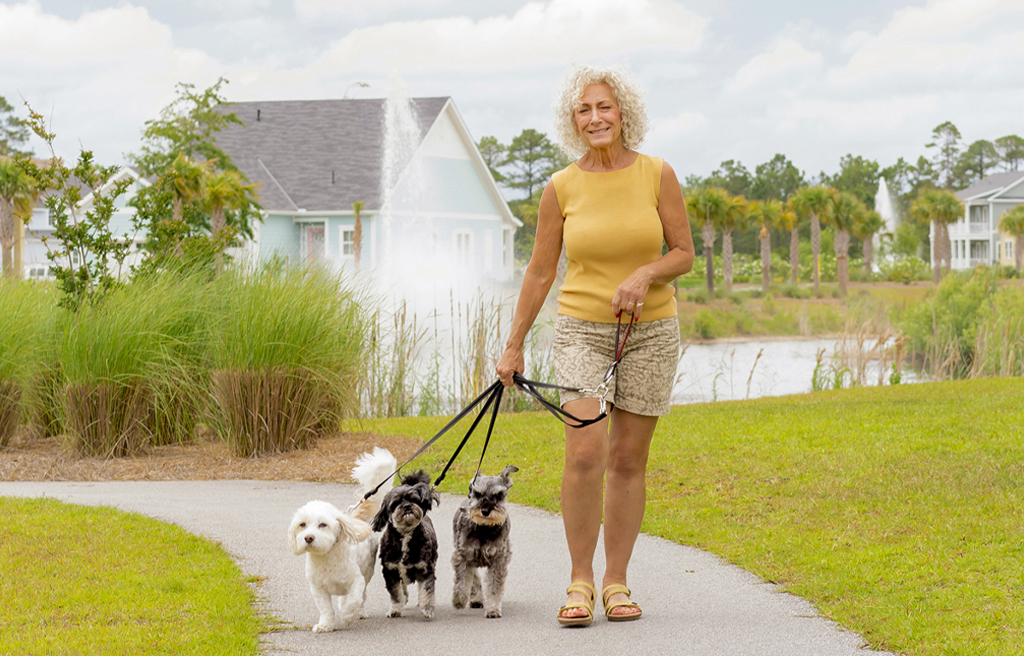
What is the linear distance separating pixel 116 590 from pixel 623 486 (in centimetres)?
258

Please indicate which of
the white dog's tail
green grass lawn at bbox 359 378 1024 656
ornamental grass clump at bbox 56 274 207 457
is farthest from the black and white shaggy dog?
ornamental grass clump at bbox 56 274 207 457

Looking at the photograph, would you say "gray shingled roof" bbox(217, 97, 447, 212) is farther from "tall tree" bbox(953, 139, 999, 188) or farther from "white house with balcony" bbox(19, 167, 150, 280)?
"tall tree" bbox(953, 139, 999, 188)

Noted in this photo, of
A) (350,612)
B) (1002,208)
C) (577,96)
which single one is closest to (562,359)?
(577,96)

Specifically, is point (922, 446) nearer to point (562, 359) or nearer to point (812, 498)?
point (812, 498)

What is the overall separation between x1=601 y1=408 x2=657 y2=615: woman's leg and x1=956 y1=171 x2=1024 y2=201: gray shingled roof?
8811 centimetres

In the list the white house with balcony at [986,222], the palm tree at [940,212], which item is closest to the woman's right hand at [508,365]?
the palm tree at [940,212]

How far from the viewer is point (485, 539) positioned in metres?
5.00

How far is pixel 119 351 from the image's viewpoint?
10.4 meters

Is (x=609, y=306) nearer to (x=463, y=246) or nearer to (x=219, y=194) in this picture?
(x=219, y=194)

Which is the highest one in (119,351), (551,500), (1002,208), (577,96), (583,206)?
(1002,208)

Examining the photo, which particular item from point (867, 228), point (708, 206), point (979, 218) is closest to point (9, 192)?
point (708, 206)

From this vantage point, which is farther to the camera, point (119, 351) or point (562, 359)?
point (119, 351)

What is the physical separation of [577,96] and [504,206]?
1354 inches

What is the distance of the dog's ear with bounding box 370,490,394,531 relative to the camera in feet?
16.6
